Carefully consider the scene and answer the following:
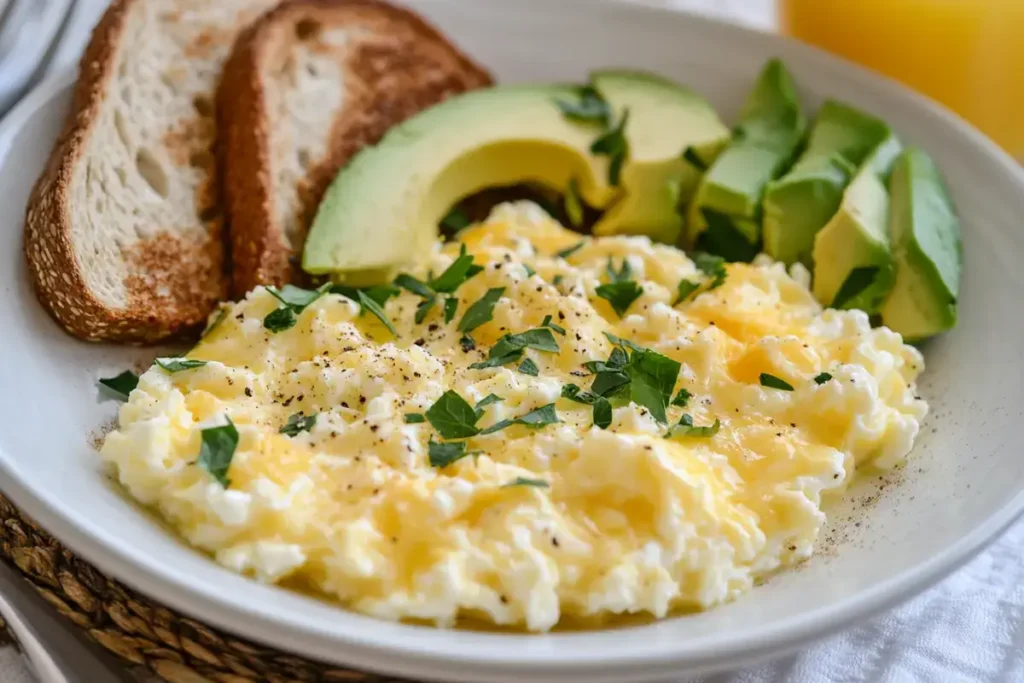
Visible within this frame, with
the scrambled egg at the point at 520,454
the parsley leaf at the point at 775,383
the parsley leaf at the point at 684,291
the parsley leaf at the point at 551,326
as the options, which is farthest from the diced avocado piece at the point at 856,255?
the parsley leaf at the point at 551,326

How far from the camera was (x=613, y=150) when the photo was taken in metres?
2.65

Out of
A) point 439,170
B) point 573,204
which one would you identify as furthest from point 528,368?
point 573,204

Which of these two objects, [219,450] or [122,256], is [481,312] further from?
[122,256]

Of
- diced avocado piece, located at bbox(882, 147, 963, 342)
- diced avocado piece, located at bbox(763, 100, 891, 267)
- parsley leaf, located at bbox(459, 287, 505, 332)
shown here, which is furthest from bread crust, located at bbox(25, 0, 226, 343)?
diced avocado piece, located at bbox(882, 147, 963, 342)

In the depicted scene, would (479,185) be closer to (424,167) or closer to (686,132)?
(424,167)

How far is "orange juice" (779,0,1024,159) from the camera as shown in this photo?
2.91m

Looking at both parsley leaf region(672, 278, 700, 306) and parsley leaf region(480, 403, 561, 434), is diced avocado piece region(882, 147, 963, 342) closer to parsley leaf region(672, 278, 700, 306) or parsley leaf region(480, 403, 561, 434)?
parsley leaf region(672, 278, 700, 306)

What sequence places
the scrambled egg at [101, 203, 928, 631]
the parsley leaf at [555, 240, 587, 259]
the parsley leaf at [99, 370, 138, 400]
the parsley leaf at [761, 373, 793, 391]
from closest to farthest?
the scrambled egg at [101, 203, 928, 631] → the parsley leaf at [761, 373, 793, 391] → the parsley leaf at [99, 370, 138, 400] → the parsley leaf at [555, 240, 587, 259]

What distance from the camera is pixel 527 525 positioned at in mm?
1595

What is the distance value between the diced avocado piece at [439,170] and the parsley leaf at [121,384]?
16.0 inches

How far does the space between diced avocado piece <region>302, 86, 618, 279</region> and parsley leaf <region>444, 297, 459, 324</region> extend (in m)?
0.21

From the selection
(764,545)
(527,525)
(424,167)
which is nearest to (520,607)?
(527,525)

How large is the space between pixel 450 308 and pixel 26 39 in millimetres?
1235

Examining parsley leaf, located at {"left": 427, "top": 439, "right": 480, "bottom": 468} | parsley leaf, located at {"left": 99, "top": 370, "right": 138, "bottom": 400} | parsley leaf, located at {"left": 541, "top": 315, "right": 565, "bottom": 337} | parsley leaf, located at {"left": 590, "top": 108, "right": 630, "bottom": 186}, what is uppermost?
parsley leaf, located at {"left": 590, "top": 108, "right": 630, "bottom": 186}
